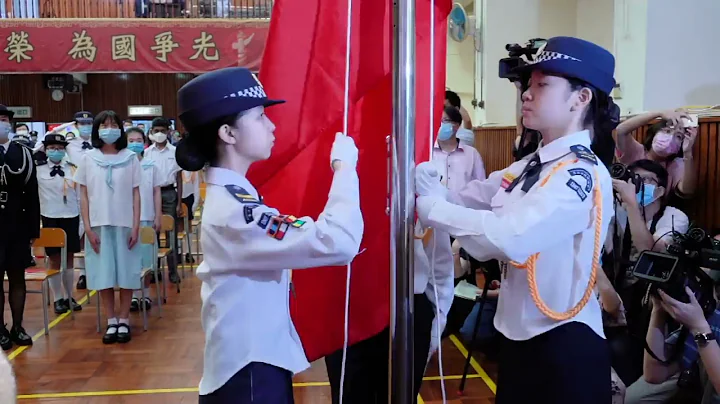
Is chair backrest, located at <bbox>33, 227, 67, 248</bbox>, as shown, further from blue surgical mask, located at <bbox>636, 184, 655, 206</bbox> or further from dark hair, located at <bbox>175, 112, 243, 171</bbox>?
blue surgical mask, located at <bbox>636, 184, 655, 206</bbox>

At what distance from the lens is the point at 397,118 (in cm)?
109

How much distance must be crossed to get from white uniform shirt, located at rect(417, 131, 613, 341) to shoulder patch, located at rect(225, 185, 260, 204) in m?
0.35

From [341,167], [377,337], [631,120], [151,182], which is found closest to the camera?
[341,167]

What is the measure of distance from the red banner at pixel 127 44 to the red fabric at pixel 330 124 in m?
7.21

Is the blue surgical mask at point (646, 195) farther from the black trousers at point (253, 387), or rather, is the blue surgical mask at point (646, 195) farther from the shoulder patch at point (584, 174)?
the black trousers at point (253, 387)

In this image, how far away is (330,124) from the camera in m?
1.52

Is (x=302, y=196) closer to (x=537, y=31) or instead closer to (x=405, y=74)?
(x=405, y=74)

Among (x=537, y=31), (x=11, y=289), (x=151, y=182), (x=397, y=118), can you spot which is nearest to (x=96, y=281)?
(x=11, y=289)

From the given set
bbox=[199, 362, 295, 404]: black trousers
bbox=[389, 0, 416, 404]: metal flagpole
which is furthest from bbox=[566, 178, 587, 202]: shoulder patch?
bbox=[199, 362, 295, 404]: black trousers

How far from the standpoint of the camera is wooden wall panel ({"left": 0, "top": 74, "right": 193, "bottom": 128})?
11906 mm

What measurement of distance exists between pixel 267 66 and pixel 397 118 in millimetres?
572

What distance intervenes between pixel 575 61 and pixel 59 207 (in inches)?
181

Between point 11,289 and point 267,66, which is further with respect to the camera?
point 11,289

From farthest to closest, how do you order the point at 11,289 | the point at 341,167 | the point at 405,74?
the point at 11,289 → the point at 341,167 → the point at 405,74
